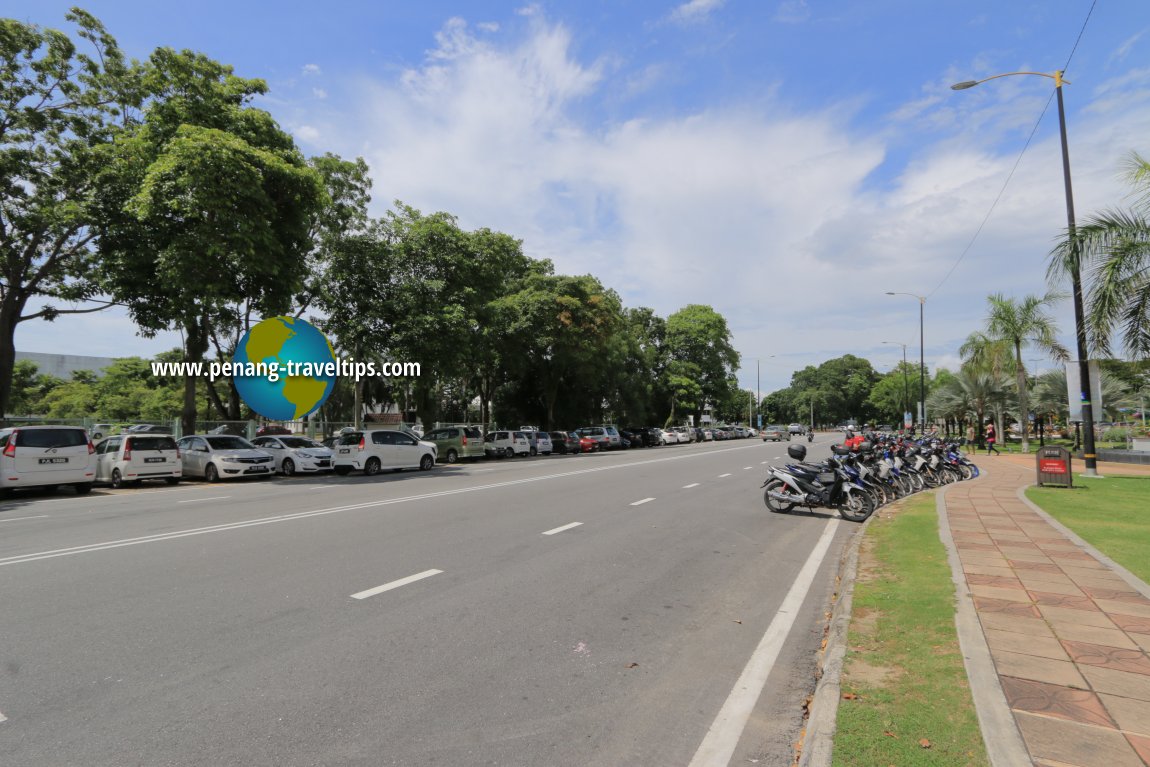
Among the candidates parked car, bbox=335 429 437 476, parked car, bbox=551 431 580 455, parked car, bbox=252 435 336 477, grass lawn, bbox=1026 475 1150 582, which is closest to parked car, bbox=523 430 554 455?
parked car, bbox=551 431 580 455

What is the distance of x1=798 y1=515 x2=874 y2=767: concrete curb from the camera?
3.06m

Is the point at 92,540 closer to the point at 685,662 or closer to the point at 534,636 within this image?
the point at 534,636

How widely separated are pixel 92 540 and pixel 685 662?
8627 mm

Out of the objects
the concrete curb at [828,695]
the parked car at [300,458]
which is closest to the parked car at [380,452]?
the parked car at [300,458]

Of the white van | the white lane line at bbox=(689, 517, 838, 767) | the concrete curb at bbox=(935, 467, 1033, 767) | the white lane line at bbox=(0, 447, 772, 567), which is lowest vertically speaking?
the white lane line at bbox=(689, 517, 838, 767)


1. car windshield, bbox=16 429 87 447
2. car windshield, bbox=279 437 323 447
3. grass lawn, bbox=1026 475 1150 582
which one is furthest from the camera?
car windshield, bbox=279 437 323 447

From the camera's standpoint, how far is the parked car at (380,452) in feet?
67.6

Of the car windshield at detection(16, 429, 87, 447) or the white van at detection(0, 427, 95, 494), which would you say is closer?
the white van at detection(0, 427, 95, 494)

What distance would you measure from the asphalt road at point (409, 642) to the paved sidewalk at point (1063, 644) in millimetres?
1248

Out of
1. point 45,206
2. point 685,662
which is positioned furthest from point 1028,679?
point 45,206

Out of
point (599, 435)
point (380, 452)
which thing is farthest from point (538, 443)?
point (380, 452)

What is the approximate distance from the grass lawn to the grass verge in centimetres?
238

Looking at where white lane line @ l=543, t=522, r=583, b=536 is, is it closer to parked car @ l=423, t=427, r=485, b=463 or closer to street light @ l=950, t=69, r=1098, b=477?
street light @ l=950, t=69, r=1098, b=477

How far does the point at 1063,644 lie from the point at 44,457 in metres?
19.3
